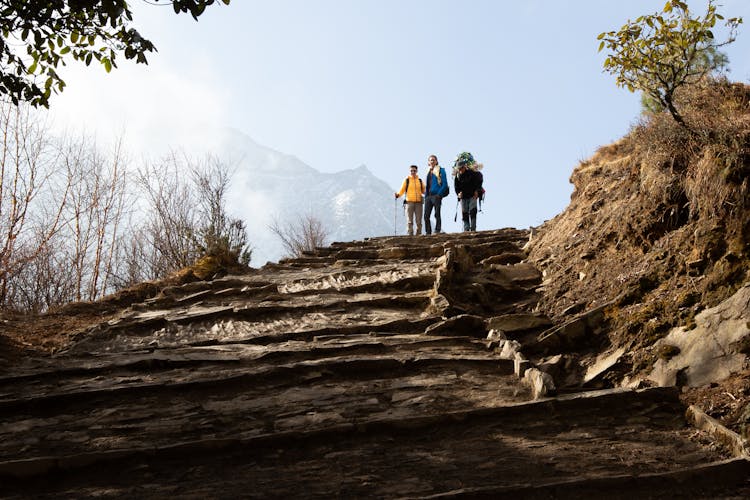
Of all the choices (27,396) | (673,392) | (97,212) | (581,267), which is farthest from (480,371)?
(97,212)

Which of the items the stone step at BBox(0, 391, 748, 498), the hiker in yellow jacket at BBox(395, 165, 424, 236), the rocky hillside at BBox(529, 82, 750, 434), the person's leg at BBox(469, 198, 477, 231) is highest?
the hiker in yellow jacket at BBox(395, 165, 424, 236)

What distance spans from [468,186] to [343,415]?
11.0 m

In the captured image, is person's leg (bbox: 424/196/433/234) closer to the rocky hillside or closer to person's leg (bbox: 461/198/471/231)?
person's leg (bbox: 461/198/471/231)

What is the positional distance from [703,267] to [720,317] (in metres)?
0.86

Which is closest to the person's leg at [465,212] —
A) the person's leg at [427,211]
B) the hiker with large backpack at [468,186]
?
the hiker with large backpack at [468,186]

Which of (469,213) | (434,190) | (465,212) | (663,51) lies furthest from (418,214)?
(663,51)

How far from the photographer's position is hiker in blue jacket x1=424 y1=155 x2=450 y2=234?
596 inches

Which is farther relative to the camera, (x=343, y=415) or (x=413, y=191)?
(x=413, y=191)

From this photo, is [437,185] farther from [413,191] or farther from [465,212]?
[465,212]

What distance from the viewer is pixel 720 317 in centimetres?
492

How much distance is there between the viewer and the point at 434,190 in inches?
598

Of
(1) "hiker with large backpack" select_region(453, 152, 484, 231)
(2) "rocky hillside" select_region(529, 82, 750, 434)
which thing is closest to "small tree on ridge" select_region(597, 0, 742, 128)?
(2) "rocky hillside" select_region(529, 82, 750, 434)

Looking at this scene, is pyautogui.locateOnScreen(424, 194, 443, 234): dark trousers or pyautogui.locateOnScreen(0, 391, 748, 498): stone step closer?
pyautogui.locateOnScreen(0, 391, 748, 498): stone step

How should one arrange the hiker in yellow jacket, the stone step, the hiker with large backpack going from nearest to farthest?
the stone step, the hiker with large backpack, the hiker in yellow jacket
